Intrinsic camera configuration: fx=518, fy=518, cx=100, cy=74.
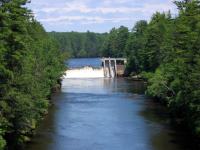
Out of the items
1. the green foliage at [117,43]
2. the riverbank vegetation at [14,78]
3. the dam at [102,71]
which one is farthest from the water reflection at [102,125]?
the green foliage at [117,43]

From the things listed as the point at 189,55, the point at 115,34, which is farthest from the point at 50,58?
the point at 115,34

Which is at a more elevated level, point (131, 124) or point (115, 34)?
point (115, 34)

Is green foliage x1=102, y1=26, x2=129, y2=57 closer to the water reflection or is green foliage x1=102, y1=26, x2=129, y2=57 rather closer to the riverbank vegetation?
the water reflection

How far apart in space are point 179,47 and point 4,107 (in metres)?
24.8

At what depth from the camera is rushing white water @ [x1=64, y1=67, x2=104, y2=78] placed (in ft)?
444

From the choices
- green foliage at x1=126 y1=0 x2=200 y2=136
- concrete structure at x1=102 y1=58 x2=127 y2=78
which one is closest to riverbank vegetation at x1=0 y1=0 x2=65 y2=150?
green foliage at x1=126 y1=0 x2=200 y2=136

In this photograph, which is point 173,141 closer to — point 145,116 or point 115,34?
point 145,116

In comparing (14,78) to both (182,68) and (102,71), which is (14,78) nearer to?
(182,68)

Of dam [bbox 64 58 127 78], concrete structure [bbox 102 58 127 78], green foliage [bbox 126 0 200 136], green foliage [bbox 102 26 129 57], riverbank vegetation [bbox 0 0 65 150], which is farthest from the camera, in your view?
green foliage [bbox 102 26 129 57]

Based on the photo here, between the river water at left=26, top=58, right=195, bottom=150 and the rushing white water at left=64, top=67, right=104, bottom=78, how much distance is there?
43.9 meters

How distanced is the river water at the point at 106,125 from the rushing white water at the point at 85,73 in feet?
144

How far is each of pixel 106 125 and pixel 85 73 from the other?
3035 inches

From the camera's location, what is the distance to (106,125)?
59281 millimetres

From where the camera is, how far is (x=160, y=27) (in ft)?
316
